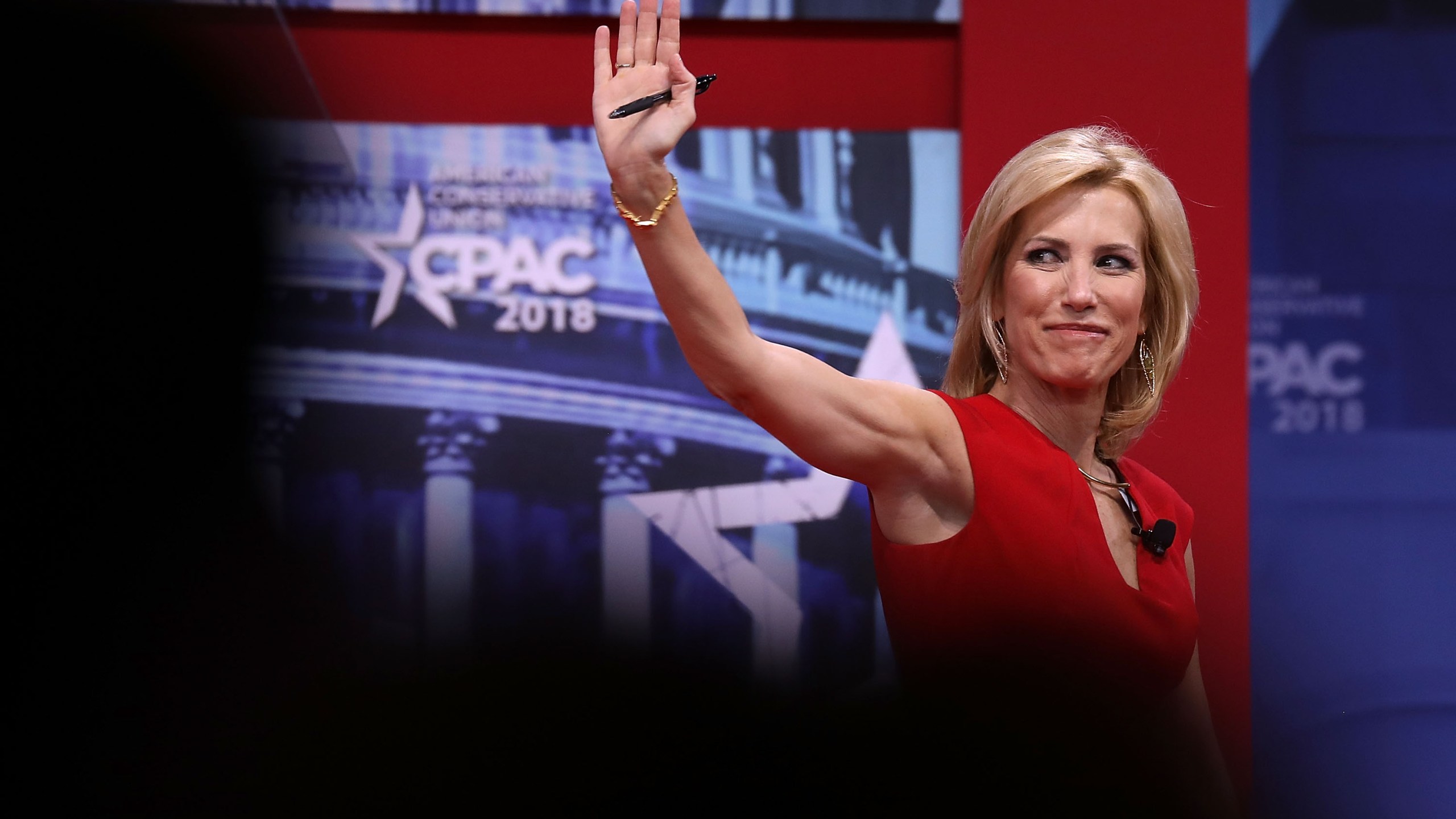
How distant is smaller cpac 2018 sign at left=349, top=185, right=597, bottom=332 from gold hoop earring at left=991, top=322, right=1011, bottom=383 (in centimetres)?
135

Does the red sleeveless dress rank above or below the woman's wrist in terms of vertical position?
below

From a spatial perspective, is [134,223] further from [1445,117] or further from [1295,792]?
[1445,117]

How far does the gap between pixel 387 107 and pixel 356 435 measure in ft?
2.74

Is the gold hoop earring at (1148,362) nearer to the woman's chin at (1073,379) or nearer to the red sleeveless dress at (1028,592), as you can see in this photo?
the woman's chin at (1073,379)

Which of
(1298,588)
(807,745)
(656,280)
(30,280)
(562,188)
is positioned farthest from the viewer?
(1298,588)

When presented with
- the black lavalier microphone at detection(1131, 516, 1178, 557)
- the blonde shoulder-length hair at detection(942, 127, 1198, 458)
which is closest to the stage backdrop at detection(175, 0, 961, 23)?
the blonde shoulder-length hair at detection(942, 127, 1198, 458)

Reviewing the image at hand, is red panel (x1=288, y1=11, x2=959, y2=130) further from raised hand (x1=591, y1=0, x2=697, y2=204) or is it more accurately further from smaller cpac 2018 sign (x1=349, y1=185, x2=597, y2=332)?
raised hand (x1=591, y1=0, x2=697, y2=204)

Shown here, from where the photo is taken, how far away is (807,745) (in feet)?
2.21

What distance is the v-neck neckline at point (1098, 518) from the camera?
1427mm

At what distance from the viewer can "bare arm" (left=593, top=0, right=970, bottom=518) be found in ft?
3.75

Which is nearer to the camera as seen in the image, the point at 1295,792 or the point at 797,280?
the point at 1295,792

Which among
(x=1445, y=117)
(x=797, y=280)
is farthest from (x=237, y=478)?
(x=1445, y=117)

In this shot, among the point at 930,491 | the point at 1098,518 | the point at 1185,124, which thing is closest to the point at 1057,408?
the point at 1098,518

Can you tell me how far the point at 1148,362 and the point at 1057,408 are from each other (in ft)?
0.66
